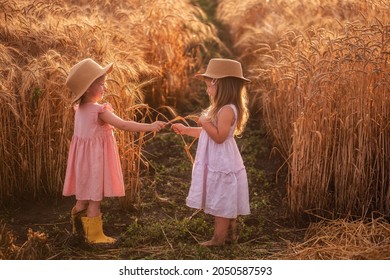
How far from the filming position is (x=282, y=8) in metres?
8.30

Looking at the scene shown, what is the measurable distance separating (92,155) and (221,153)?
0.77 meters

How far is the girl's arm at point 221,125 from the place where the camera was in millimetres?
3781

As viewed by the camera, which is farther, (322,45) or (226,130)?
(322,45)

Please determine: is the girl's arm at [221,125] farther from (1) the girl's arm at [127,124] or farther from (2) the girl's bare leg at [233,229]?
(2) the girl's bare leg at [233,229]

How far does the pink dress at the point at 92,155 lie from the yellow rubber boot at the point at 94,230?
14cm

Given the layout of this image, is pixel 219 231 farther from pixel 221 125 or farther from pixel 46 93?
pixel 46 93

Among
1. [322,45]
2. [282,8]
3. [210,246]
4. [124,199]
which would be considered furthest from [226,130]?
[282,8]

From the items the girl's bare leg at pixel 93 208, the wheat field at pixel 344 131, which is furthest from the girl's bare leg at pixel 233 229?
the girl's bare leg at pixel 93 208

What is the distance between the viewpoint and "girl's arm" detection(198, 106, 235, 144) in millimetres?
3781

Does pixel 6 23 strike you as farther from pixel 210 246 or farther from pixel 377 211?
pixel 377 211

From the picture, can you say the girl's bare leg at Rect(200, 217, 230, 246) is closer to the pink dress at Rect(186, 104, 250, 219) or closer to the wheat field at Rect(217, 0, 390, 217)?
the pink dress at Rect(186, 104, 250, 219)

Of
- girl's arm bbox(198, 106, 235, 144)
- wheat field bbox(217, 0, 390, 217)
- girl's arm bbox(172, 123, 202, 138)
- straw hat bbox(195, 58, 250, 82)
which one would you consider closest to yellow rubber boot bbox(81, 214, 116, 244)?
girl's arm bbox(172, 123, 202, 138)

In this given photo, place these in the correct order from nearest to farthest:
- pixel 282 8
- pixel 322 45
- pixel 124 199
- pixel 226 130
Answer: pixel 226 130 < pixel 124 199 < pixel 322 45 < pixel 282 8
